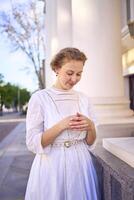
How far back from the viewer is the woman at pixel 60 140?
8.91ft

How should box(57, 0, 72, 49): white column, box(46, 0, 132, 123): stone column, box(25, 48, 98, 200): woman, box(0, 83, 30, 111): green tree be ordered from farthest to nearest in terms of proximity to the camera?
box(0, 83, 30, 111): green tree, box(57, 0, 72, 49): white column, box(46, 0, 132, 123): stone column, box(25, 48, 98, 200): woman

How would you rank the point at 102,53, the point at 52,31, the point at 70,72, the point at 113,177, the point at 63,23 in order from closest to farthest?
the point at 70,72 → the point at 113,177 → the point at 102,53 → the point at 63,23 → the point at 52,31

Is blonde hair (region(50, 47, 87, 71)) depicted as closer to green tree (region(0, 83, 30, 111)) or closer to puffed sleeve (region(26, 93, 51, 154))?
puffed sleeve (region(26, 93, 51, 154))

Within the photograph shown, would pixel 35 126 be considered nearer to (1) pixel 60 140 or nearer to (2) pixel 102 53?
(1) pixel 60 140

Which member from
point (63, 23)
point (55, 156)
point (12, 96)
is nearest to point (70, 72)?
point (55, 156)

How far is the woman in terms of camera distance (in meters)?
2.71

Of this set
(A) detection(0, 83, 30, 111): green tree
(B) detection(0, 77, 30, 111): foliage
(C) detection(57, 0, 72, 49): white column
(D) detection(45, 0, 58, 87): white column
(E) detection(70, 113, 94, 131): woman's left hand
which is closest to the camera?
(E) detection(70, 113, 94, 131): woman's left hand

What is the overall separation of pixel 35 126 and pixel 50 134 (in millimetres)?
122

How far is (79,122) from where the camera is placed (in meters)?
2.62

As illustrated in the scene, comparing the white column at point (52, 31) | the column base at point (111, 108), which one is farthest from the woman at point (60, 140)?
the white column at point (52, 31)

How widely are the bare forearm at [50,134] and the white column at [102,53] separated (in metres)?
3.68

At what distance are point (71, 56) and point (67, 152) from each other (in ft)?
2.07

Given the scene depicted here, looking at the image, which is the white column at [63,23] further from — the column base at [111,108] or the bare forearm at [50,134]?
the bare forearm at [50,134]

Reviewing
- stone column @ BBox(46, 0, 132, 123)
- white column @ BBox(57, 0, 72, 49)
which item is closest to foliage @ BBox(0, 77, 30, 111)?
white column @ BBox(57, 0, 72, 49)
